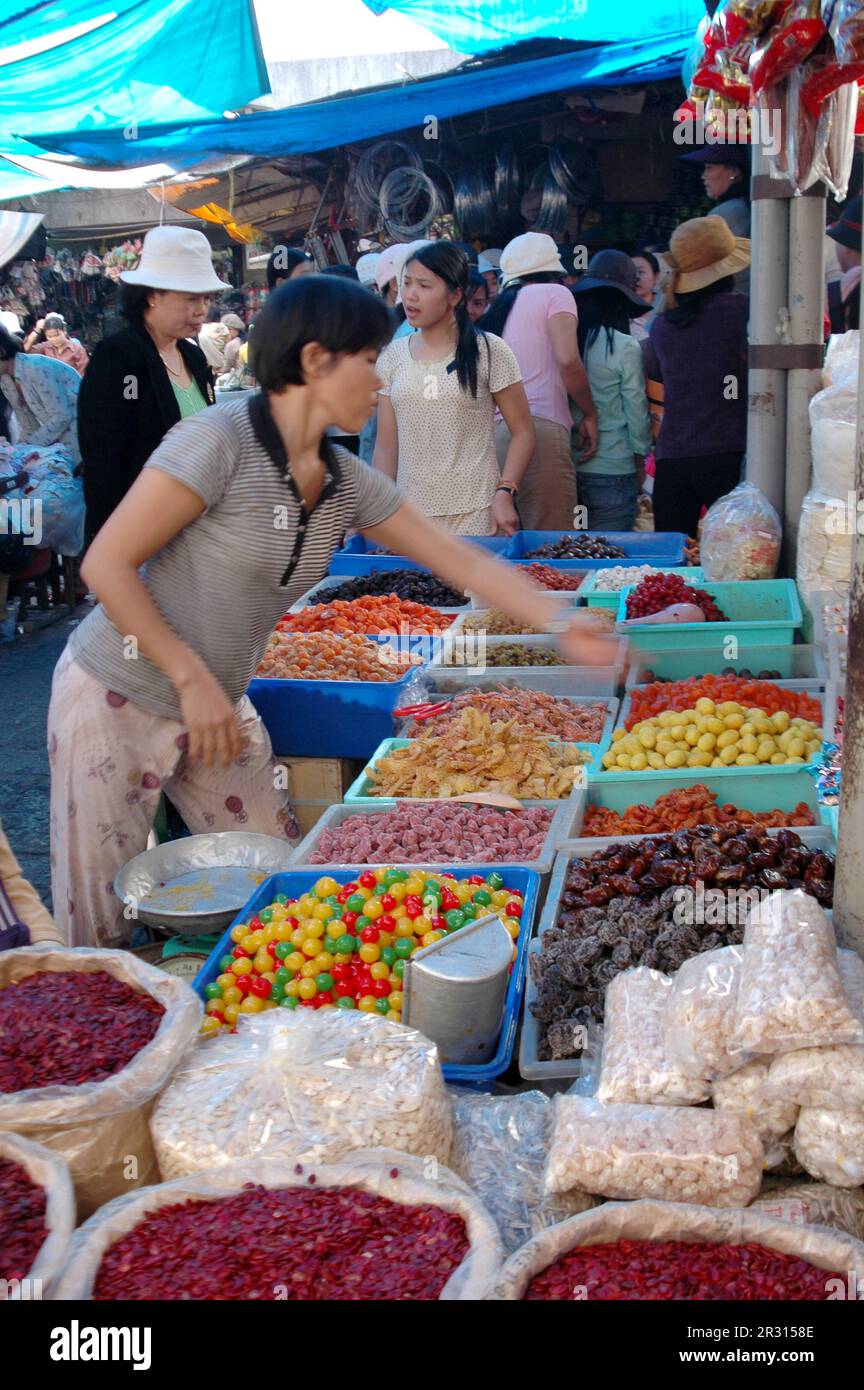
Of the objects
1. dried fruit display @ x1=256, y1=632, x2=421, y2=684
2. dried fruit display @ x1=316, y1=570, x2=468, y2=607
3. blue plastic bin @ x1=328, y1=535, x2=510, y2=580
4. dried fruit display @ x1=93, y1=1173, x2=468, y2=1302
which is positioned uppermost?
blue plastic bin @ x1=328, y1=535, x2=510, y2=580

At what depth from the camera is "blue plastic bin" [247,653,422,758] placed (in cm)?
420

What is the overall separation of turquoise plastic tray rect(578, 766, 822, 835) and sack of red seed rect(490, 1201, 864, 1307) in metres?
1.67

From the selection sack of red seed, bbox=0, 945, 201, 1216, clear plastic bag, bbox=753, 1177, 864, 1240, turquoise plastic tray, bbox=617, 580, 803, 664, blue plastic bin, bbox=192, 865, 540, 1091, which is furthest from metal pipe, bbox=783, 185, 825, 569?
sack of red seed, bbox=0, 945, 201, 1216

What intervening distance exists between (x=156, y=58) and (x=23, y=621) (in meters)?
4.30

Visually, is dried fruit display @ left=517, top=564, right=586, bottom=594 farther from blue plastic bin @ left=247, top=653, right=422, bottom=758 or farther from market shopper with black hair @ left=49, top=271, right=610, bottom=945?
market shopper with black hair @ left=49, top=271, right=610, bottom=945

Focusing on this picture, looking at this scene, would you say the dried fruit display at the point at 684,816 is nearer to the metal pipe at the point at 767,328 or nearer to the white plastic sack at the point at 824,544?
the white plastic sack at the point at 824,544

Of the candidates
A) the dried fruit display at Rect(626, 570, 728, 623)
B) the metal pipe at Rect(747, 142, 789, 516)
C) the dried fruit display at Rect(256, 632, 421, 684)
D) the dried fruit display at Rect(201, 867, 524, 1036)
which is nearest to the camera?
the dried fruit display at Rect(201, 867, 524, 1036)

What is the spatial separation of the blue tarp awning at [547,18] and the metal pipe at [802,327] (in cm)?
466

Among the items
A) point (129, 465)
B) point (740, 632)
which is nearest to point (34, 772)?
point (129, 465)

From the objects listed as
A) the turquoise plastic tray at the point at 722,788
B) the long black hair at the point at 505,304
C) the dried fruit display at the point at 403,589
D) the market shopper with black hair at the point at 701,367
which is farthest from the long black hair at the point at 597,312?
the turquoise plastic tray at the point at 722,788

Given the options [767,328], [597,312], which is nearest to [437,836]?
[767,328]

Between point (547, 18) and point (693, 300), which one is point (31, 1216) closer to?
point (693, 300)

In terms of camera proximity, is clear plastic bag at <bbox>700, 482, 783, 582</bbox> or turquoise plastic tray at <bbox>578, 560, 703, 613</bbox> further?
turquoise plastic tray at <bbox>578, 560, 703, 613</bbox>
